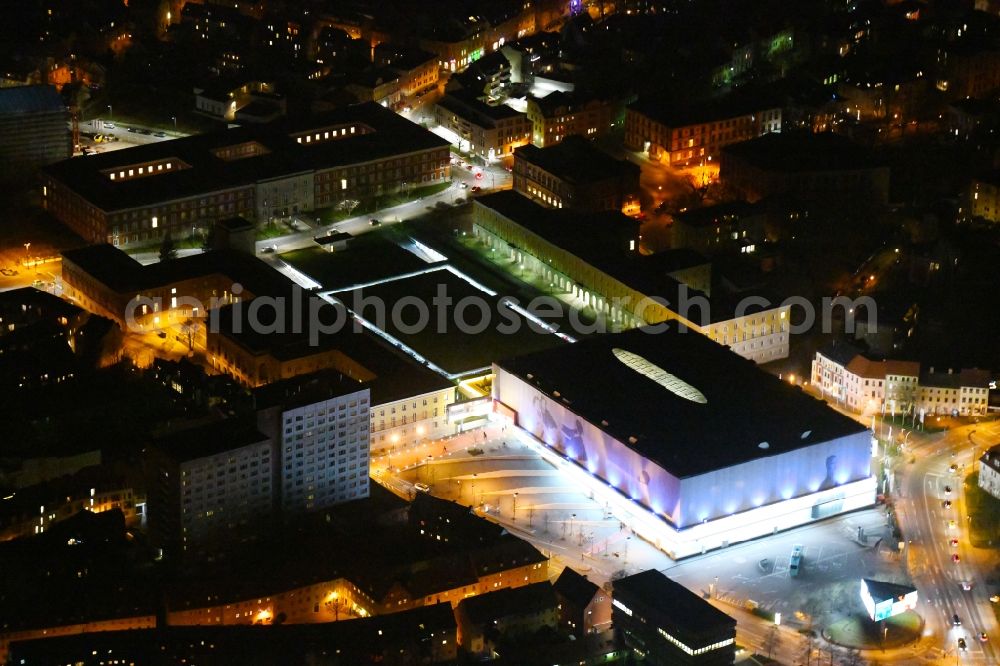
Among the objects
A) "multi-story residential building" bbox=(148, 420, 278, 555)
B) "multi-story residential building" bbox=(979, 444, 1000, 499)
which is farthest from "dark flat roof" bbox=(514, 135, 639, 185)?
"multi-story residential building" bbox=(148, 420, 278, 555)

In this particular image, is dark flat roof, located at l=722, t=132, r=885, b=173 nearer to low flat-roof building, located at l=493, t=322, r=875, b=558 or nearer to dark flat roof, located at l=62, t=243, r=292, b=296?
low flat-roof building, located at l=493, t=322, r=875, b=558

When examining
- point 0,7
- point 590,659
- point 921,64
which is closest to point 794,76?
point 921,64

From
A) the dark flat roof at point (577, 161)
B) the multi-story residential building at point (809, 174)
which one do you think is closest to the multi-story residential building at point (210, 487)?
the dark flat roof at point (577, 161)

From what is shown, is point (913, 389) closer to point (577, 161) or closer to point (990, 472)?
point (990, 472)

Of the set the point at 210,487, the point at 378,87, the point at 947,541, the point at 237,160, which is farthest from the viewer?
the point at 378,87

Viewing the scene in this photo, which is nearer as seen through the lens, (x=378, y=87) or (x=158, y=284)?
(x=158, y=284)

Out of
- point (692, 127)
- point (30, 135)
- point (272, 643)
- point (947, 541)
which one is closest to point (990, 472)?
point (947, 541)

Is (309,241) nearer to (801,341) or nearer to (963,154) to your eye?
(801,341)
